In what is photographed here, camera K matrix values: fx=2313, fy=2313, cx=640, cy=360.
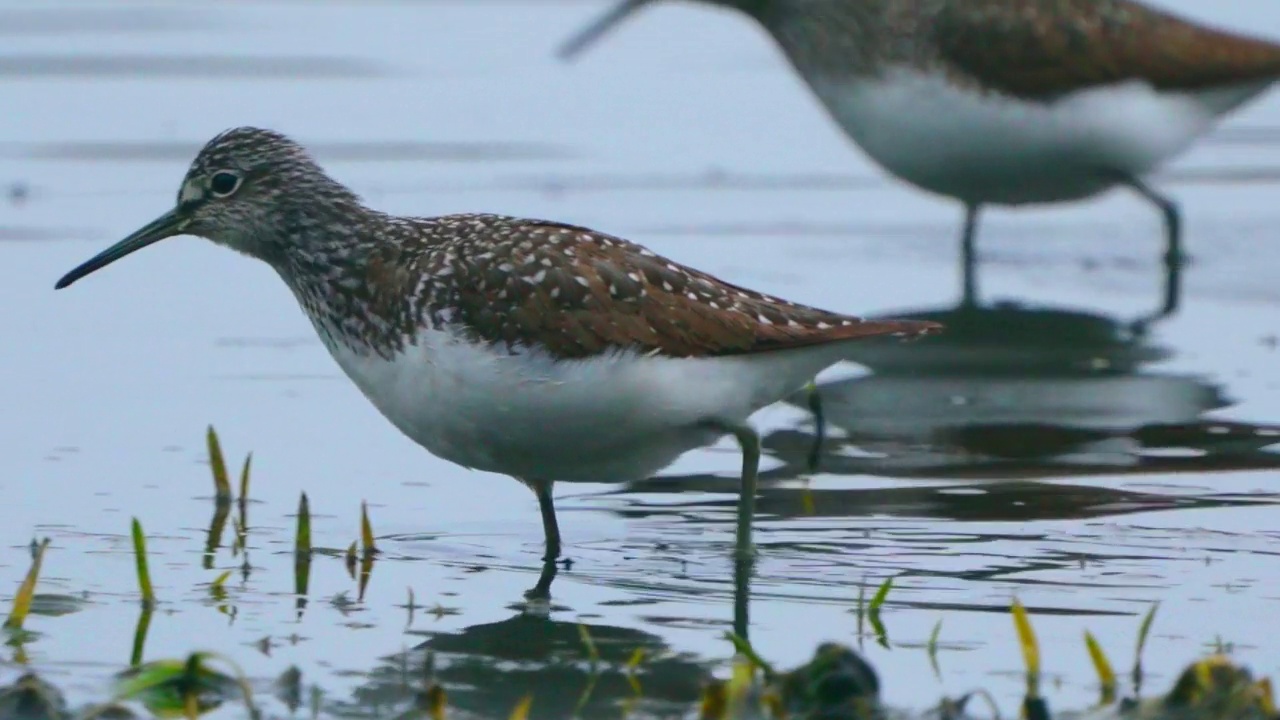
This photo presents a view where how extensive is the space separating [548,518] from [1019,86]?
17.5ft

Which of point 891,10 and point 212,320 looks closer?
point 212,320

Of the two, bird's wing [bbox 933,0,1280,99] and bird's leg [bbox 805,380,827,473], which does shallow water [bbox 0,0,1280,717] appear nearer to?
bird's leg [bbox 805,380,827,473]

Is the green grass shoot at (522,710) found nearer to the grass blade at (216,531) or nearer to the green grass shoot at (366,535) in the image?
the green grass shoot at (366,535)

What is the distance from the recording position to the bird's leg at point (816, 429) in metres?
8.27

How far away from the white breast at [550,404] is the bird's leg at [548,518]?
0.13 metres

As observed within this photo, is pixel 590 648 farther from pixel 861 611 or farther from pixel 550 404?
pixel 550 404

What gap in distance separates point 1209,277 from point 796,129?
4.31m

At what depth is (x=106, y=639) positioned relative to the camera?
603 cm

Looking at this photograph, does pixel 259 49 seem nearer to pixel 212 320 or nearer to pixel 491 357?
pixel 212 320

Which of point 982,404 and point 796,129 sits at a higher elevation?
point 796,129

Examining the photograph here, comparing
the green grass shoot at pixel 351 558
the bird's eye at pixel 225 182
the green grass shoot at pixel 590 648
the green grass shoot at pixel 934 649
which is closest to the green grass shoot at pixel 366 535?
the green grass shoot at pixel 351 558

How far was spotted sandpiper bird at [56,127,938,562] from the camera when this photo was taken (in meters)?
6.53

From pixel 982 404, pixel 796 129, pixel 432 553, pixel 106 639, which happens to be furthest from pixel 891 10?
pixel 106 639

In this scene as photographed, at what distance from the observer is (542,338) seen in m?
6.56
